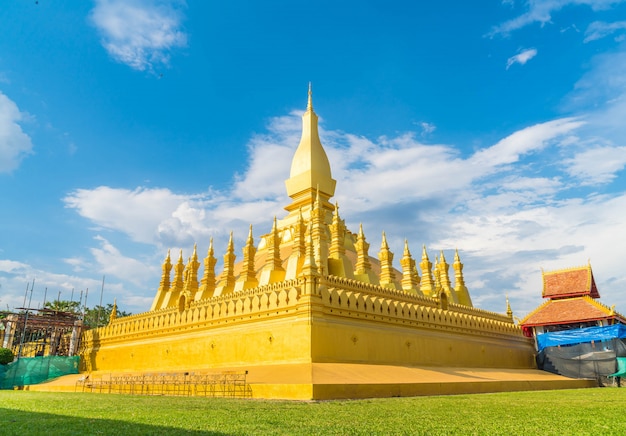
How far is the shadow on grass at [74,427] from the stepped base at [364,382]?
5.54m

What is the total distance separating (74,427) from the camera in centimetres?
702

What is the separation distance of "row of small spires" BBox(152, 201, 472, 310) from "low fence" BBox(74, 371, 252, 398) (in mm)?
5152

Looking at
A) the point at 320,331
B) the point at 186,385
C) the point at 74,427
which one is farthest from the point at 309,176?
the point at 74,427

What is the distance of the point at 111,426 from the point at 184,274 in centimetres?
2362

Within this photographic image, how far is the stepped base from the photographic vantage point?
12312 millimetres

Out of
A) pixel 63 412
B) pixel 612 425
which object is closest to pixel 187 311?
pixel 63 412

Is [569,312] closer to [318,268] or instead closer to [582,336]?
[582,336]

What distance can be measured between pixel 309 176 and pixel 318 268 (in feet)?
47.6

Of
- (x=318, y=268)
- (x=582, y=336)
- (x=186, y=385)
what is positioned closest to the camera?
(x=186, y=385)

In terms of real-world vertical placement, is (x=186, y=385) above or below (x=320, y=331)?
below

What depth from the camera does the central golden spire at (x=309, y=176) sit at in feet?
101

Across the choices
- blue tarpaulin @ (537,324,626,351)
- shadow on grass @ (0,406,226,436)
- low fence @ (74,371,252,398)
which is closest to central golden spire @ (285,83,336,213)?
low fence @ (74,371,252,398)

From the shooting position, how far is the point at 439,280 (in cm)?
2889

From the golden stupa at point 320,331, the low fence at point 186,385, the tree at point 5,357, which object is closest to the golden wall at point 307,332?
the golden stupa at point 320,331
